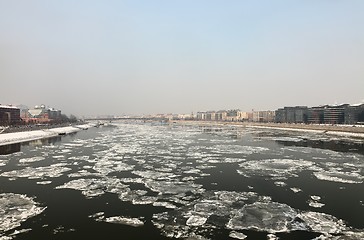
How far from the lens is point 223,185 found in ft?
51.0

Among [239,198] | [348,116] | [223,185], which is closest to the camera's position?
[239,198]

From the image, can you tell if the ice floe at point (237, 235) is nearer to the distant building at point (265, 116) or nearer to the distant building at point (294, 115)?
the distant building at point (294, 115)

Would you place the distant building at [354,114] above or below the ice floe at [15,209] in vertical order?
above

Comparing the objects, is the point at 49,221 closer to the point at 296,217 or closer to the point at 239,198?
the point at 239,198

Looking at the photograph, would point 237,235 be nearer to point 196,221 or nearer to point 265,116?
point 196,221

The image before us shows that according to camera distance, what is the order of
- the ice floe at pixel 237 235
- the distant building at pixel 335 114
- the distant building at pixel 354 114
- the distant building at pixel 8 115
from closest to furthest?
1. the ice floe at pixel 237 235
2. the distant building at pixel 8 115
3. the distant building at pixel 354 114
4. the distant building at pixel 335 114

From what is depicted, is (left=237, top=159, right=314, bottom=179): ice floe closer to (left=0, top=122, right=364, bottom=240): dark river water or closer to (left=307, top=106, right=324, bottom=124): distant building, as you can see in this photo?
(left=0, top=122, right=364, bottom=240): dark river water

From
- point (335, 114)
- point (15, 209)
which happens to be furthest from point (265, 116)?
point (15, 209)

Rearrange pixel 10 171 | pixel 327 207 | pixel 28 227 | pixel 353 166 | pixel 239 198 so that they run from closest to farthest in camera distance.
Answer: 1. pixel 28 227
2. pixel 327 207
3. pixel 239 198
4. pixel 10 171
5. pixel 353 166

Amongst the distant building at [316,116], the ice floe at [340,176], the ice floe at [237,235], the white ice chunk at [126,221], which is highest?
the distant building at [316,116]

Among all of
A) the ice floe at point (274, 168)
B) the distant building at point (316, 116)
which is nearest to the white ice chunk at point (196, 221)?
the ice floe at point (274, 168)

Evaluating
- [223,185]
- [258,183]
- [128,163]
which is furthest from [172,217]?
[128,163]

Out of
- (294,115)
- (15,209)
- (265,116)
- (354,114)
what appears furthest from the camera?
(265,116)

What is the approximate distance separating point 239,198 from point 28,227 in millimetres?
8215
